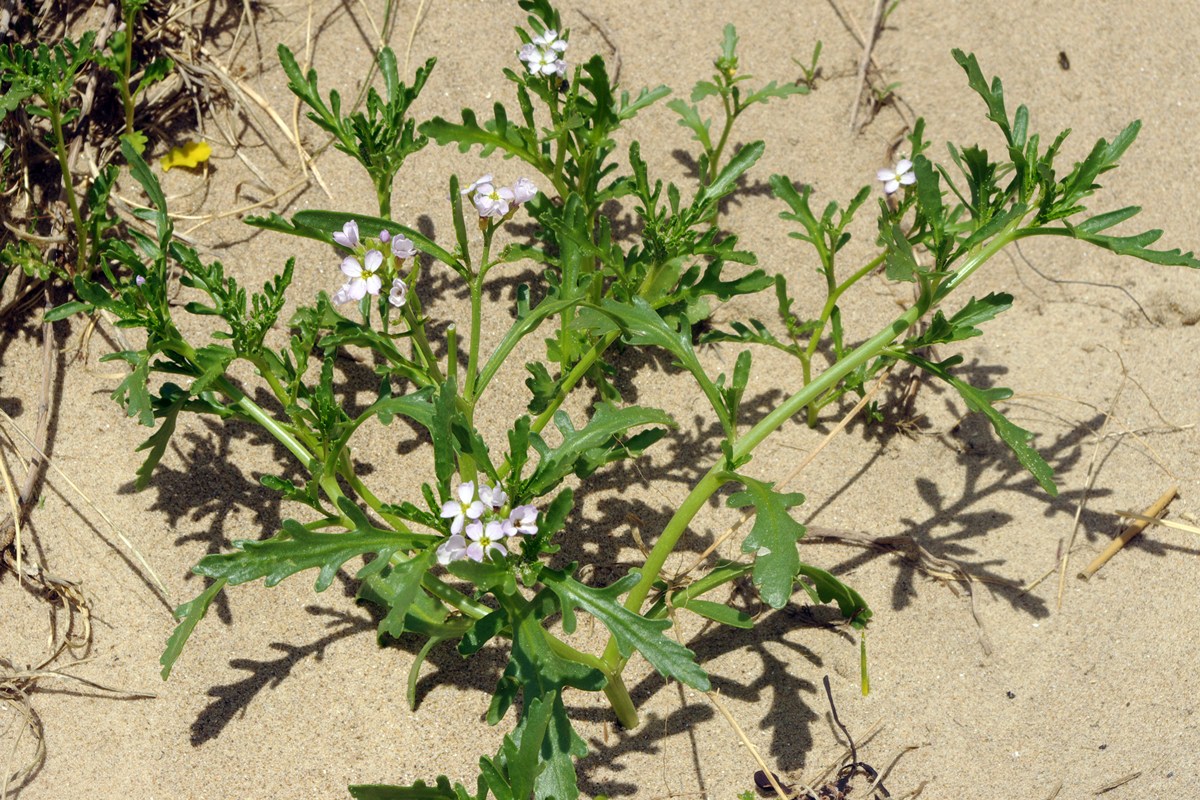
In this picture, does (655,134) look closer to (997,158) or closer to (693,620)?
(997,158)

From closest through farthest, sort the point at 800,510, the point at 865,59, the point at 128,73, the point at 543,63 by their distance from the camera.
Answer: the point at 543,63, the point at 800,510, the point at 128,73, the point at 865,59

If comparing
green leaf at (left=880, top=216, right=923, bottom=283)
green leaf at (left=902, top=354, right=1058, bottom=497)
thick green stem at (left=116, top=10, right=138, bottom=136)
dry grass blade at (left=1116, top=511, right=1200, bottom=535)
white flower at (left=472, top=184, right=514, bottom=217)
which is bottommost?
dry grass blade at (left=1116, top=511, right=1200, bottom=535)

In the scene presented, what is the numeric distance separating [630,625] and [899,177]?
1.69 m

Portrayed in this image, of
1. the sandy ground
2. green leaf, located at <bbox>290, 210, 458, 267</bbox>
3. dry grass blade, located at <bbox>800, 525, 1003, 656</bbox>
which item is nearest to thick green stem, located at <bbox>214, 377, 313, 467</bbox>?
the sandy ground

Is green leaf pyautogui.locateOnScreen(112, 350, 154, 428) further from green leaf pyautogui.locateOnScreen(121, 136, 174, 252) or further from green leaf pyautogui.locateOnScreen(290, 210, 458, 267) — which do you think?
green leaf pyautogui.locateOnScreen(290, 210, 458, 267)

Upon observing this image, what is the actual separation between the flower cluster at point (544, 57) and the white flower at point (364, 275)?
0.87m

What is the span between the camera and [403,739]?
10.4 feet

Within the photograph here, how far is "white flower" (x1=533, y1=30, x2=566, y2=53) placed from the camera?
3406mm

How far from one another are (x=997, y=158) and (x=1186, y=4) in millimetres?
1224

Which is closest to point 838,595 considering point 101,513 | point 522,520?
point 522,520

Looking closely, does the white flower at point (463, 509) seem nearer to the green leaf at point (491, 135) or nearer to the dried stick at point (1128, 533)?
the green leaf at point (491, 135)

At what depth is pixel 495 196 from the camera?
3141 mm

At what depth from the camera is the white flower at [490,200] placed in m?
3.10

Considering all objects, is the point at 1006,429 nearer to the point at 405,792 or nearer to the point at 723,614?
the point at 723,614
